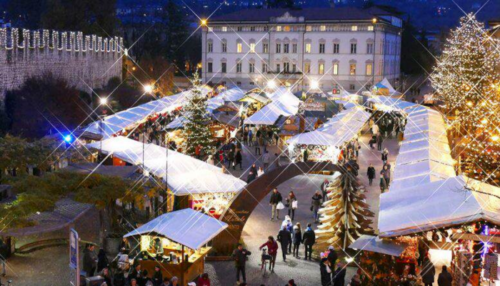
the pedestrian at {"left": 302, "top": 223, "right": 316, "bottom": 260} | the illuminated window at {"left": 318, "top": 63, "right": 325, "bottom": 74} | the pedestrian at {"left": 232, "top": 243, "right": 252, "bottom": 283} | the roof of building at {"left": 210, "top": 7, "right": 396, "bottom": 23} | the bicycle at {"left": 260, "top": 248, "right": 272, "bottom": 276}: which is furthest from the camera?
the illuminated window at {"left": 318, "top": 63, "right": 325, "bottom": 74}

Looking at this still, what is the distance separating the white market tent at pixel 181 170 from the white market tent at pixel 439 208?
4.51 m

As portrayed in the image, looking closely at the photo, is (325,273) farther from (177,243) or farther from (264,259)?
(177,243)

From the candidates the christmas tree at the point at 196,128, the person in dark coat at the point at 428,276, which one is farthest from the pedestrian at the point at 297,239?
the christmas tree at the point at 196,128

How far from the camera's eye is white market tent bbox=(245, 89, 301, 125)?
27.0m

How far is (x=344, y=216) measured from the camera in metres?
12.5

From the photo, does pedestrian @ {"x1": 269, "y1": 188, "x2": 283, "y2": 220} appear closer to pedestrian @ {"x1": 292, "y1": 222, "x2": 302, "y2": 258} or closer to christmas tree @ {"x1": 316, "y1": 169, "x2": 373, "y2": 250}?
pedestrian @ {"x1": 292, "y1": 222, "x2": 302, "y2": 258}

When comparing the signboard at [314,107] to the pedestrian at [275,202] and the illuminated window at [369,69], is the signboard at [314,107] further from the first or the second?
the illuminated window at [369,69]

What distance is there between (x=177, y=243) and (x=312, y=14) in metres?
48.4

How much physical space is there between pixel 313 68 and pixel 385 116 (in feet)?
76.6

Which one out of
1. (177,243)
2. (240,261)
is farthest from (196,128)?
(240,261)

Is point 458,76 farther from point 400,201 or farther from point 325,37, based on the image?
point 325,37

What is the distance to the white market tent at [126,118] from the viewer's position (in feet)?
73.5

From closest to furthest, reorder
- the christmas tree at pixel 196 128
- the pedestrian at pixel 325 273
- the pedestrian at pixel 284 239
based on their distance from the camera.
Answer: the pedestrian at pixel 325 273 → the pedestrian at pixel 284 239 → the christmas tree at pixel 196 128

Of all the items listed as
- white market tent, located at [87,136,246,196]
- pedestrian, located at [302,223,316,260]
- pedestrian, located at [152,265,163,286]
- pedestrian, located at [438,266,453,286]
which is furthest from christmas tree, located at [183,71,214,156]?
pedestrian, located at [438,266,453,286]
